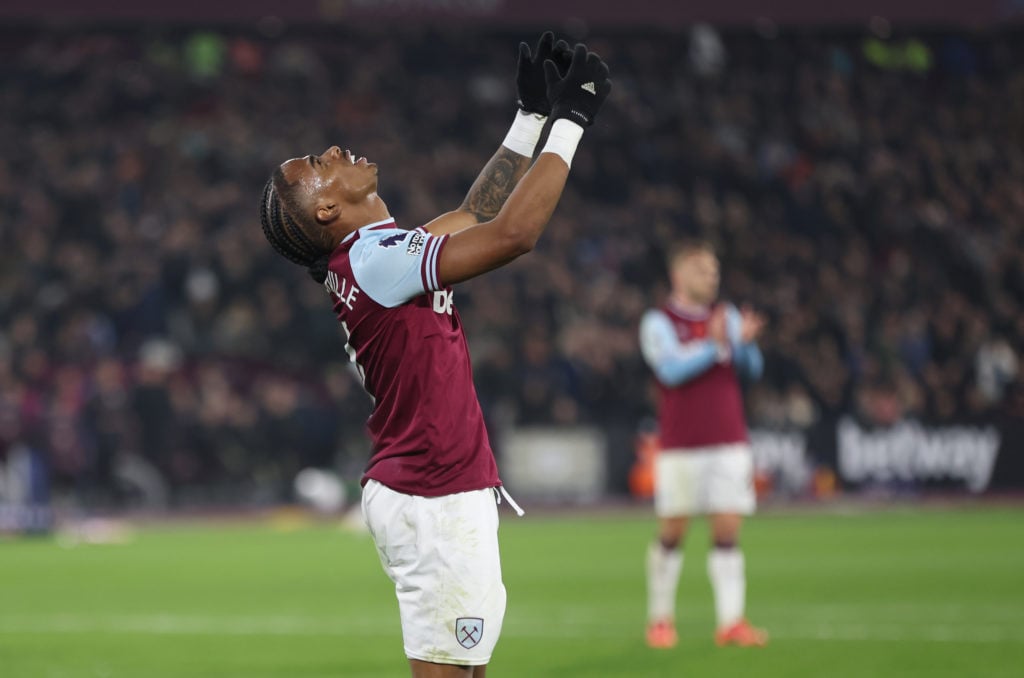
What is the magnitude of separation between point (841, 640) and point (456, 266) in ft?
19.5

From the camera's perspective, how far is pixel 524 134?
507cm

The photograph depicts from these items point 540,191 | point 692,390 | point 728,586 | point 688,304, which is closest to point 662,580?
point 728,586

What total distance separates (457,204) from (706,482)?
1690 cm

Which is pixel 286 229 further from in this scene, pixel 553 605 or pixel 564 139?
pixel 553 605

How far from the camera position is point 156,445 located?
70.1ft

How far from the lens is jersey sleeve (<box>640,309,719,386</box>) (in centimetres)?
979

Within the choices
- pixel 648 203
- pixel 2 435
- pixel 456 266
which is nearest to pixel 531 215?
pixel 456 266

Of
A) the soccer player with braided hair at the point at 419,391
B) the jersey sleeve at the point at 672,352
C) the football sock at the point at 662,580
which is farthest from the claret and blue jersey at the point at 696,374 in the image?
the soccer player with braided hair at the point at 419,391

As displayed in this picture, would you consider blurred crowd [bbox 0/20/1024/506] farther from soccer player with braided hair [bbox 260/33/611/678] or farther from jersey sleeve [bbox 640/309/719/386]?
soccer player with braided hair [bbox 260/33/611/678]

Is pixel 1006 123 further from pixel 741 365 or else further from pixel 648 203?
pixel 741 365

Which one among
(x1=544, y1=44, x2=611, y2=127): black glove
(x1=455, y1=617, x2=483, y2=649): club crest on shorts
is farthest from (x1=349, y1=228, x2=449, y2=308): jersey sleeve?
(x1=455, y1=617, x2=483, y2=649): club crest on shorts

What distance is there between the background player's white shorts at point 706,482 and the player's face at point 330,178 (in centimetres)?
544

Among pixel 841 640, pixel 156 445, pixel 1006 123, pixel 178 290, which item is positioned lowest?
pixel 841 640

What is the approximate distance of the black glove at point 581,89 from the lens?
4.55 m
